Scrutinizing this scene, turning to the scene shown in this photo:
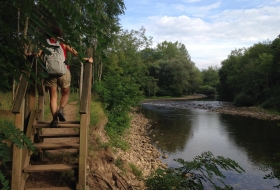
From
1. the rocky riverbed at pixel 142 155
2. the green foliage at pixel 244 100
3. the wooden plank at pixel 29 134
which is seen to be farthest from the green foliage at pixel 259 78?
the wooden plank at pixel 29 134

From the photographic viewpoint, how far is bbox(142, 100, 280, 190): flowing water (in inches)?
413

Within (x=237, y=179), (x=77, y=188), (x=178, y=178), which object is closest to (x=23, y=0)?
(x=77, y=188)

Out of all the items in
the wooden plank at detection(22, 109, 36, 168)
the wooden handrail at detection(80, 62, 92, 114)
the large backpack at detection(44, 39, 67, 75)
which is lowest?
the wooden plank at detection(22, 109, 36, 168)

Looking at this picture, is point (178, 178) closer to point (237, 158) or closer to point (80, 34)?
point (80, 34)

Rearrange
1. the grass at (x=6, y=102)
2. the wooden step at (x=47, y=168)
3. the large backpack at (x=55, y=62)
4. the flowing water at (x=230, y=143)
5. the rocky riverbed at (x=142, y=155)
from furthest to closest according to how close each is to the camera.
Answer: the flowing water at (x=230, y=143) < the rocky riverbed at (x=142, y=155) < the grass at (x=6, y=102) < the large backpack at (x=55, y=62) < the wooden step at (x=47, y=168)

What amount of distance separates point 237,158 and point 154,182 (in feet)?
31.4

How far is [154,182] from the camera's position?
461 cm

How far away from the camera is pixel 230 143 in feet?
51.4

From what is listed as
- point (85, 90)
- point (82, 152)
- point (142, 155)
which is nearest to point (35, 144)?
point (82, 152)

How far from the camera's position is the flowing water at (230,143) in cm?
1049

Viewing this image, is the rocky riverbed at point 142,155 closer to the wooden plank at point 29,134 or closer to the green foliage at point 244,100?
the wooden plank at point 29,134

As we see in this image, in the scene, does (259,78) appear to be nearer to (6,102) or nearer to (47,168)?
(6,102)

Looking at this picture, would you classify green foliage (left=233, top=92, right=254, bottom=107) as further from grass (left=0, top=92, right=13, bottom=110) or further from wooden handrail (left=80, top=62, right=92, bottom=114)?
wooden handrail (left=80, top=62, right=92, bottom=114)

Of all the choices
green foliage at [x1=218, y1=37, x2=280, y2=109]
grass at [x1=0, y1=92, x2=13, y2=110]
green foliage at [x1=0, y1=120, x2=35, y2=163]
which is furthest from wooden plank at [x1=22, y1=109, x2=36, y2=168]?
green foliage at [x1=218, y1=37, x2=280, y2=109]
